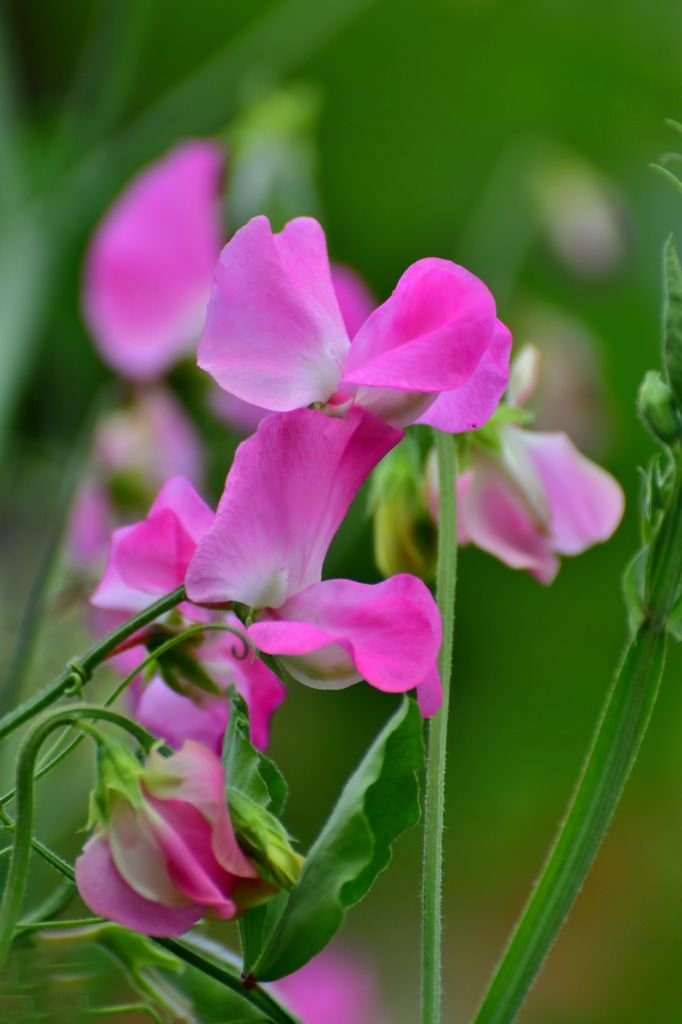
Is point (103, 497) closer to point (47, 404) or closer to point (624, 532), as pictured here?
point (47, 404)

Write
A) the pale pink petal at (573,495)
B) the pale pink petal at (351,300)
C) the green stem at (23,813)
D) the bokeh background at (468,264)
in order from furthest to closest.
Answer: the bokeh background at (468,264)
the pale pink petal at (351,300)
the pale pink petal at (573,495)
the green stem at (23,813)

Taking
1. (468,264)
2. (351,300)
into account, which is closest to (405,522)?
(351,300)

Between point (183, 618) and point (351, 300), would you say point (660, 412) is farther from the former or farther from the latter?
point (351, 300)

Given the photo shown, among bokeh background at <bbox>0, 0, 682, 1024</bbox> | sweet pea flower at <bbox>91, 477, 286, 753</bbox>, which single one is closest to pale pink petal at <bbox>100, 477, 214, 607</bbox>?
sweet pea flower at <bbox>91, 477, 286, 753</bbox>

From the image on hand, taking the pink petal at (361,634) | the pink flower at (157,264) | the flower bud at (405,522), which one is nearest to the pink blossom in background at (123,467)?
the pink flower at (157,264)

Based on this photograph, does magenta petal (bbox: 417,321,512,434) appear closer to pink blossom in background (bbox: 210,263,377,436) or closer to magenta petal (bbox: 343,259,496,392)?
magenta petal (bbox: 343,259,496,392)

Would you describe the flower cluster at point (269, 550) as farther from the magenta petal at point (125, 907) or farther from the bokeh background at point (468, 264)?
the bokeh background at point (468, 264)
